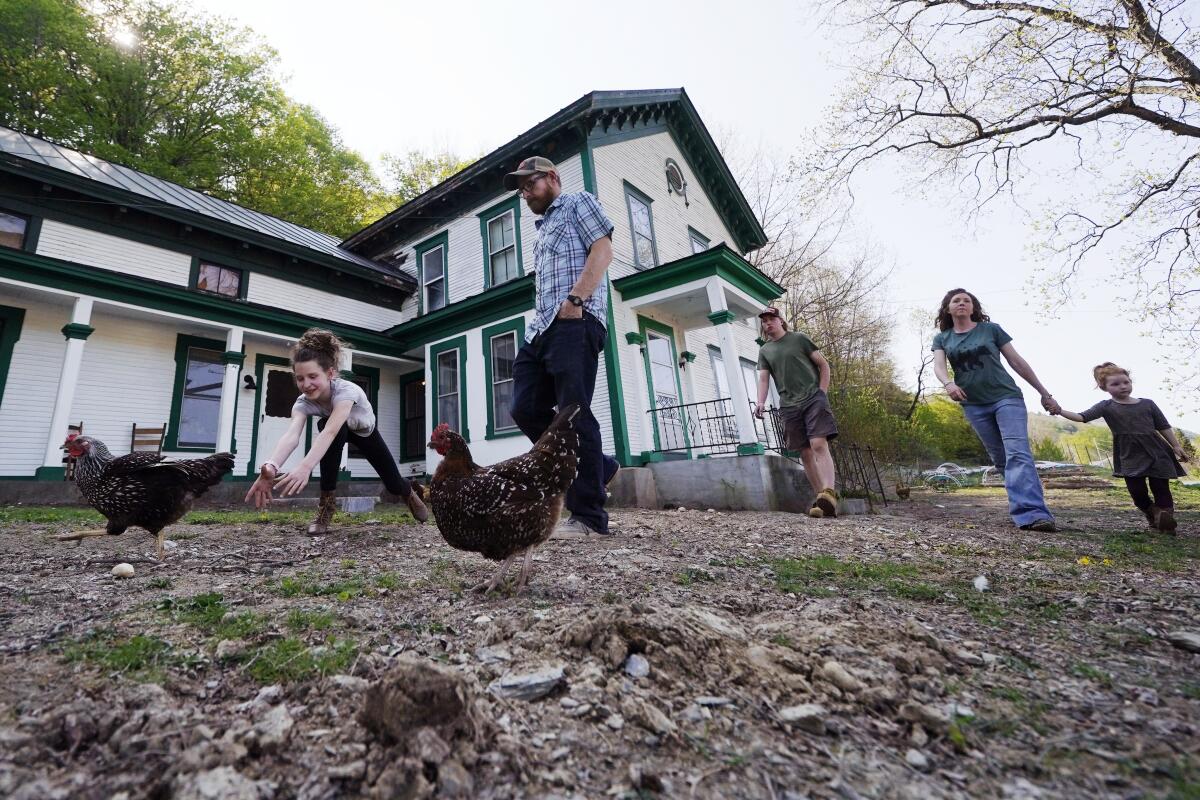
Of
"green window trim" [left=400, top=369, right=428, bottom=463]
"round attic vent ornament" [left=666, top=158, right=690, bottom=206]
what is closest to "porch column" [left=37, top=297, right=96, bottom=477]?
"green window trim" [left=400, top=369, right=428, bottom=463]

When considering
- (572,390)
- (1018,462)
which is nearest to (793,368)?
(1018,462)

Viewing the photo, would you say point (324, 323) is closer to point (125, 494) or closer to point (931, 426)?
point (125, 494)

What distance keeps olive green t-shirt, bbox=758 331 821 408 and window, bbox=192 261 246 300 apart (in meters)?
11.4

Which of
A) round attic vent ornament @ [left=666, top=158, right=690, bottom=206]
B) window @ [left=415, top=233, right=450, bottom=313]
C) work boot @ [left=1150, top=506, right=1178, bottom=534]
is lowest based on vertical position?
work boot @ [left=1150, top=506, right=1178, bottom=534]

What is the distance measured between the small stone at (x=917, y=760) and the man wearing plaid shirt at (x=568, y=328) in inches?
86.9

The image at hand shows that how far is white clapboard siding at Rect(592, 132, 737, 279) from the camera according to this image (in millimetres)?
10844

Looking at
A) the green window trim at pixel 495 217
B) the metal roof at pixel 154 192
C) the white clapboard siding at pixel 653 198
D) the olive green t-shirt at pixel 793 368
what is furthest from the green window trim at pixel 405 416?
the olive green t-shirt at pixel 793 368

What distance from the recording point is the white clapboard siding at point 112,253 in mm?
8984

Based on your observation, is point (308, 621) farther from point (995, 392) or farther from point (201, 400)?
point (201, 400)

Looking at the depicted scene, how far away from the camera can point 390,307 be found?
44.7ft

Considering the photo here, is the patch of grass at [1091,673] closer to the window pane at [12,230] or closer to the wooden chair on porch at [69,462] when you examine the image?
the wooden chair on porch at [69,462]

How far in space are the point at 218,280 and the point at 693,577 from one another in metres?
12.8

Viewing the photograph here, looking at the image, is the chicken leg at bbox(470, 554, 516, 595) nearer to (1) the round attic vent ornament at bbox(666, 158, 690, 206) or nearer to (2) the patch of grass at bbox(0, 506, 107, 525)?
(2) the patch of grass at bbox(0, 506, 107, 525)

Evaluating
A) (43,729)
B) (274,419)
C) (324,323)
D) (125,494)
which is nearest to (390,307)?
(324,323)
